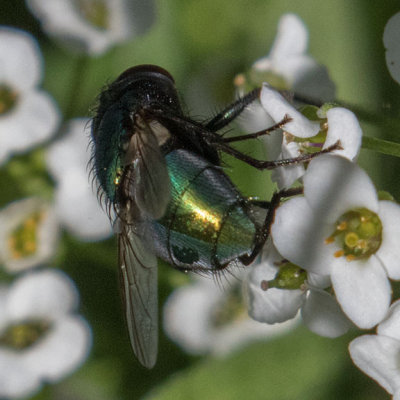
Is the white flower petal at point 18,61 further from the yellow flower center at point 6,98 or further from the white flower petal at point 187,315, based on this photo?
the white flower petal at point 187,315

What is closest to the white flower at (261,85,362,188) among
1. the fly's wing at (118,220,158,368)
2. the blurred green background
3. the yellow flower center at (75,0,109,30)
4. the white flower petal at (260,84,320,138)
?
the white flower petal at (260,84,320,138)

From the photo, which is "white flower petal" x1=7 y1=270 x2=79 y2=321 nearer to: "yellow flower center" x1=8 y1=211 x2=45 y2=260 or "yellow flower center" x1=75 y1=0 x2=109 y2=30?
"yellow flower center" x1=8 y1=211 x2=45 y2=260

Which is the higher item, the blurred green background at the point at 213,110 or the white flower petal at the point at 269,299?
the white flower petal at the point at 269,299

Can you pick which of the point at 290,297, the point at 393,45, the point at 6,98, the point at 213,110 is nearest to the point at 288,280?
the point at 290,297

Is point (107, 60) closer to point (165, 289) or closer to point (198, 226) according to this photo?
point (165, 289)

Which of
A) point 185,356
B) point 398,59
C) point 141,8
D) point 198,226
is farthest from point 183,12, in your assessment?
point 198,226

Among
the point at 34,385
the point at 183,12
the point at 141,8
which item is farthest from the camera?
the point at 183,12

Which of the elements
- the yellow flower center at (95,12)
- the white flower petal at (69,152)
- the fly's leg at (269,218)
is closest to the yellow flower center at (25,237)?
the white flower petal at (69,152)
